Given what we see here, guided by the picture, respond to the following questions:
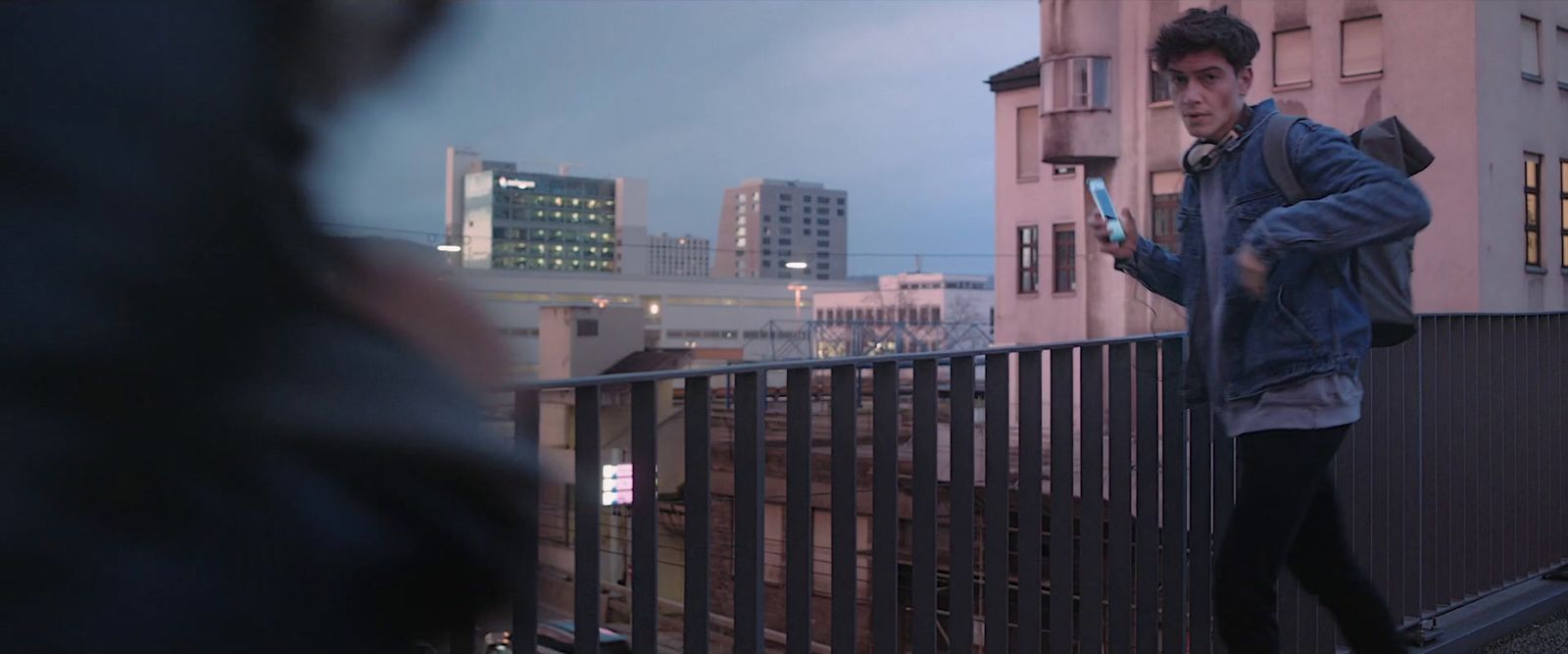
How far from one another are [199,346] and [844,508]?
1.83 metres

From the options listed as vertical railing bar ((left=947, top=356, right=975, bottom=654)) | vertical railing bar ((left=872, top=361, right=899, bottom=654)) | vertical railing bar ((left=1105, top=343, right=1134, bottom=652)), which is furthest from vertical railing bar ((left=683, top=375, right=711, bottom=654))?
vertical railing bar ((left=1105, top=343, right=1134, bottom=652))

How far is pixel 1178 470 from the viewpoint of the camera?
3795mm

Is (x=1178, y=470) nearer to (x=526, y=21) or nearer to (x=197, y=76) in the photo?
(x=526, y=21)

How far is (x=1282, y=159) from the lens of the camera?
2922mm

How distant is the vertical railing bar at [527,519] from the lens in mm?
1608

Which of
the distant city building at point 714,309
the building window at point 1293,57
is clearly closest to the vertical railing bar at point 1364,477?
the building window at point 1293,57

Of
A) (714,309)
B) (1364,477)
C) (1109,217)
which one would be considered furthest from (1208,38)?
(714,309)

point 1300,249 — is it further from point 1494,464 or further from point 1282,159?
point 1494,464

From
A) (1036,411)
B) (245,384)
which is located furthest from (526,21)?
(1036,411)

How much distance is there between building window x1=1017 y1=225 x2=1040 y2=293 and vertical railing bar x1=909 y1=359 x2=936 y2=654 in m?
37.1

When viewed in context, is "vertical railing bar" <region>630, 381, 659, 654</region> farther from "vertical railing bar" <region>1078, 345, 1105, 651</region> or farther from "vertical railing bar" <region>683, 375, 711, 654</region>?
"vertical railing bar" <region>1078, 345, 1105, 651</region>

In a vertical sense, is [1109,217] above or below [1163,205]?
below

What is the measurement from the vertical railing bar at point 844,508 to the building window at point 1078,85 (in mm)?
33973

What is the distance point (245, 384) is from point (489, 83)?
0.36 metres
